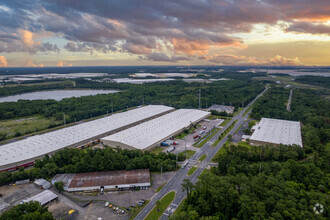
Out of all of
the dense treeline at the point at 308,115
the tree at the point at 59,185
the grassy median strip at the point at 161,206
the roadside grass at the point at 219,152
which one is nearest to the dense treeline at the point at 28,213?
the tree at the point at 59,185

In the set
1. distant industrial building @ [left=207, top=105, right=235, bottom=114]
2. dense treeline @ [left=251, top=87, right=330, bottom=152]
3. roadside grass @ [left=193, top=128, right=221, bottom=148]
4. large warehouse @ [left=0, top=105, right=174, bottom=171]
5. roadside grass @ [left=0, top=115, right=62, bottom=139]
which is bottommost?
roadside grass @ [left=193, top=128, right=221, bottom=148]

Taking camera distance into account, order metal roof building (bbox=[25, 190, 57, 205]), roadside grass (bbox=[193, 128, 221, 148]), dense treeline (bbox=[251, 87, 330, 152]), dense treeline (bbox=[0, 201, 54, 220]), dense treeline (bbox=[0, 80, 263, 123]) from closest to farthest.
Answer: dense treeline (bbox=[0, 201, 54, 220]) < metal roof building (bbox=[25, 190, 57, 205]) < dense treeline (bbox=[251, 87, 330, 152]) < roadside grass (bbox=[193, 128, 221, 148]) < dense treeline (bbox=[0, 80, 263, 123])

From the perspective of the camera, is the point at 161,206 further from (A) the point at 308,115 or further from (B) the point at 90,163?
(A) the point at 308,115

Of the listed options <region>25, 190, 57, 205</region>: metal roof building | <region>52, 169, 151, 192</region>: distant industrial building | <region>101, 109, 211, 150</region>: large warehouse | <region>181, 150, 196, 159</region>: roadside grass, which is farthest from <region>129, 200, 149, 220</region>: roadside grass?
<region>181, 150, 196, 159</region>: roadside grass

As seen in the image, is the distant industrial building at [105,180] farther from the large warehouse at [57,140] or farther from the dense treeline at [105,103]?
the dense treeline at [105,103]

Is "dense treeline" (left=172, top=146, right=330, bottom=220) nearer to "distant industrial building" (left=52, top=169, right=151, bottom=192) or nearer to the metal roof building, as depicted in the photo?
"distant industrial building" (left=52, top=169, right=151, bottom=192)

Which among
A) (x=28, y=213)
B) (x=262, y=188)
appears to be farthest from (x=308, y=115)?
(x=28, y=213)
